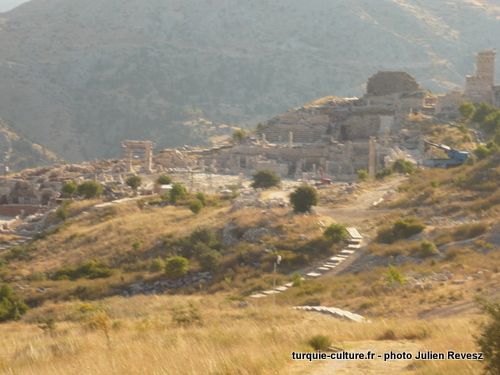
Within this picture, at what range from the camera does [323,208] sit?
108 ft

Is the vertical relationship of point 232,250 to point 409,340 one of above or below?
below

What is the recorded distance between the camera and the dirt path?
29750mm

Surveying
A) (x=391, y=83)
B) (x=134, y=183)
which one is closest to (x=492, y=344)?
(x=134, y=183)

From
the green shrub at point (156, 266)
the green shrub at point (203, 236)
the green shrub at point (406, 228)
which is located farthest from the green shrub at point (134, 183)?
the green shrub at point (406, 228)

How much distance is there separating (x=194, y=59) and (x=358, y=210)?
150m

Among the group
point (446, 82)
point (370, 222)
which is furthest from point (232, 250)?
point (446, 82)

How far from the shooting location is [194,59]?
178 m

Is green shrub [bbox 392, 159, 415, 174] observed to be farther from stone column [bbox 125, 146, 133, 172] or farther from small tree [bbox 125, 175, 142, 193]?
stone column [bbox 125, 146, 133, 172]

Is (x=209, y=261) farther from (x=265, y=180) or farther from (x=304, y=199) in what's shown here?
(x=265, y=180)

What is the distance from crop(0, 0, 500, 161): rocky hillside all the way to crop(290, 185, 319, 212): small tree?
108410 millimetres

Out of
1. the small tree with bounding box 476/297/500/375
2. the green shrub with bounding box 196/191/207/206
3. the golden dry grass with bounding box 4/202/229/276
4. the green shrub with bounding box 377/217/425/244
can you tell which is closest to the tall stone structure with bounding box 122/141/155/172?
the golden dry grass with bounding box 4/202/229/276

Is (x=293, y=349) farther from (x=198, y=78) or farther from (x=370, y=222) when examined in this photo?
(x=198, y=78)

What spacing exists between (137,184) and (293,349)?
3397 cm

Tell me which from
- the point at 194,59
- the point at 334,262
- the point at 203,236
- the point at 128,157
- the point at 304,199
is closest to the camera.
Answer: the point at 334,262
